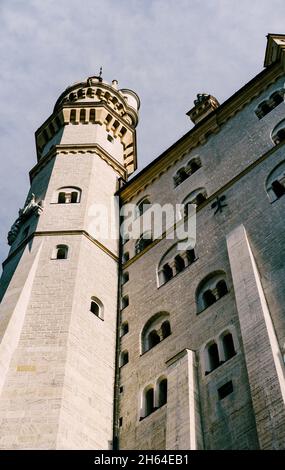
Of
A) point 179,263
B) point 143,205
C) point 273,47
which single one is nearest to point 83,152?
point 143,205

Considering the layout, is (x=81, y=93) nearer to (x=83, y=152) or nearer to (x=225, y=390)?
(x=83, y=152)

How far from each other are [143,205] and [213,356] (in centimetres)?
953

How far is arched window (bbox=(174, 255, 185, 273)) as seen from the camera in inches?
722

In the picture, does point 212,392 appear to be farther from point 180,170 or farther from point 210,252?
point 180,170

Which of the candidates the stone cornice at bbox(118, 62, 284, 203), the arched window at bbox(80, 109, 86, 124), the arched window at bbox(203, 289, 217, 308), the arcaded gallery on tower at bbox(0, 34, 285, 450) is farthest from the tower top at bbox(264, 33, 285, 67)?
the arched window at bbox(203, 289, 217, 308)

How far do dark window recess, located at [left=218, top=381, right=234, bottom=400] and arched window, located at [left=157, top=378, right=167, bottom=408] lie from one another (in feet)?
5.63

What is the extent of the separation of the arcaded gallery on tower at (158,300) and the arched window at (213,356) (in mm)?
30

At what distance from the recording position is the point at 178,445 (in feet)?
39.9

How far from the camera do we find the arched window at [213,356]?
46.2 ft

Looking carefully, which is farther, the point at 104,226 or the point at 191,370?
the point at 104,226

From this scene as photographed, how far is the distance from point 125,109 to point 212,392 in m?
18.9

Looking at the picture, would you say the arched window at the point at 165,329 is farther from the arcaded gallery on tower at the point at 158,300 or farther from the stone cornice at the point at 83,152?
the stone cornice at the point at 83,152

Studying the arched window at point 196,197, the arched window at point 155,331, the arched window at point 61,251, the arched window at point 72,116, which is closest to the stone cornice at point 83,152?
the arched window at point 72,116
